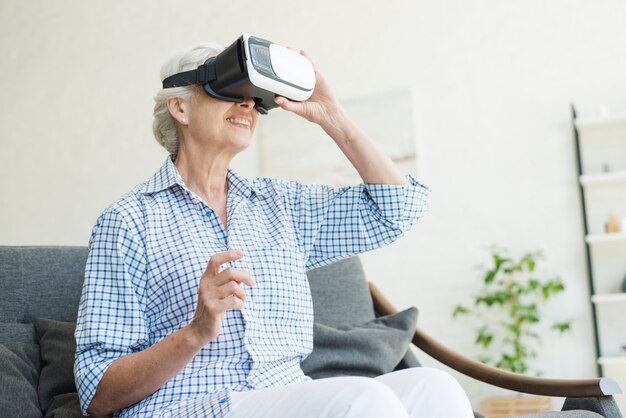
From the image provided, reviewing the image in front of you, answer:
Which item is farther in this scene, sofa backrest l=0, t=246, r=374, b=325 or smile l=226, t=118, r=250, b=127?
sofa backrest l=0, t=246, r=374, b=325

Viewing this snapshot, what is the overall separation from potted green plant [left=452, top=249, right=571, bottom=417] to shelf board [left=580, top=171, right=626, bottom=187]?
40cm

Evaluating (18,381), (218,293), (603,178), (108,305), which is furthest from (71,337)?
(603,178)

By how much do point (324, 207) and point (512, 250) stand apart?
2060mm

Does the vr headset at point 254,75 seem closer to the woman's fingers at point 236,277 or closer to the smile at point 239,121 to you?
the smile at point 239,121

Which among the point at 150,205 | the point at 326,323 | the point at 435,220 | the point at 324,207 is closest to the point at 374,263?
the point at 435,220

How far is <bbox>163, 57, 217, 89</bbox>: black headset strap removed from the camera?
1556mm

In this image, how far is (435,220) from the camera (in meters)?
3.70

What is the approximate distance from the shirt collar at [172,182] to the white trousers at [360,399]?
Result: 1.61ft

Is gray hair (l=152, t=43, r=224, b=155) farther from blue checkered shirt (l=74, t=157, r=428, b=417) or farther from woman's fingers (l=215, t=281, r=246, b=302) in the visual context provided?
woman's fingers (l=215, t=281, r=246, b=302)

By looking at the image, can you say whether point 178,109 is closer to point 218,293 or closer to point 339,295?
point 218,293

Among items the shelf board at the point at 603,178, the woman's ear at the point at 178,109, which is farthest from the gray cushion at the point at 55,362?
the shelf board at the point at 603,178

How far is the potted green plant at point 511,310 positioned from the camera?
330 centimetres

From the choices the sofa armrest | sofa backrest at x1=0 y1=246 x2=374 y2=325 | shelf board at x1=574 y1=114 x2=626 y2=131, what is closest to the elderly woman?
sofa backrest at x1=0 y1=246 x2=374 y2=325

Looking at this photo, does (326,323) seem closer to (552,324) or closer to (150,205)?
(150,205)
